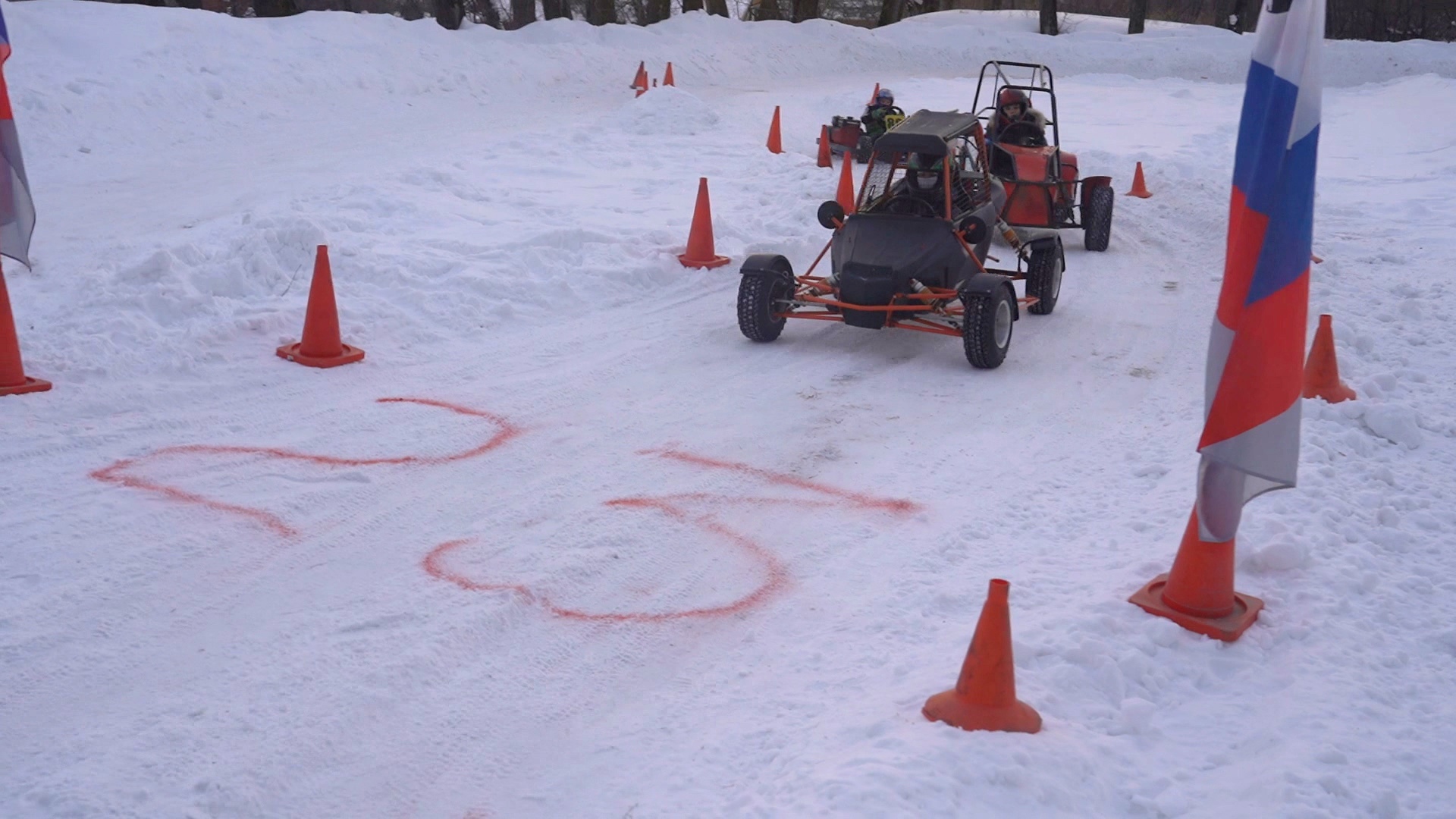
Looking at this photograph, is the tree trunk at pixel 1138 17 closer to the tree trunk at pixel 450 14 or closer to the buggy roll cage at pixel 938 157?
the tree trunk at pixel 450 14

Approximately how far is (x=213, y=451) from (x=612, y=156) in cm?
969

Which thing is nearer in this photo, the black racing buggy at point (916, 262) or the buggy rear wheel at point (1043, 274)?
the black racing buggy at point (916, 262)

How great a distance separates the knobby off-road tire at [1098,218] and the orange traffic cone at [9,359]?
29.4ft

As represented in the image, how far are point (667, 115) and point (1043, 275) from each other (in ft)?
30.5

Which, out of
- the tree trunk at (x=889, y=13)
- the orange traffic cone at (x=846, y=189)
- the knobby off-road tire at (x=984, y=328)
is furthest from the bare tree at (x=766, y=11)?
the knobby off-road tire at (x=984, y=328)

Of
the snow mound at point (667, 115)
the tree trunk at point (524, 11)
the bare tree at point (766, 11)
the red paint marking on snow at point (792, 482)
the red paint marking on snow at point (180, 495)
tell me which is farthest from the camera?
A: the bare tree at point (766, 11)

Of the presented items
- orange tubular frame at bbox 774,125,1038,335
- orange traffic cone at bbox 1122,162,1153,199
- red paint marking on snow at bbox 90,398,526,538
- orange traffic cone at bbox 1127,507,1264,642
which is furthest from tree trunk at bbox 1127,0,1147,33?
orange traffic cone at bbox 1127,507,1264,642

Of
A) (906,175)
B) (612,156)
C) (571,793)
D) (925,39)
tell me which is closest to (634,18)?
(925,39)

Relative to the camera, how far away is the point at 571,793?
3.46 metres

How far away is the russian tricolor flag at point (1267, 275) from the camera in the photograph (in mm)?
3887

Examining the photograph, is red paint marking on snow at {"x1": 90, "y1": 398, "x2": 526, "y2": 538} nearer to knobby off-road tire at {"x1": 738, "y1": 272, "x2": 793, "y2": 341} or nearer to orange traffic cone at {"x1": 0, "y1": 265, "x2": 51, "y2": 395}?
orange traffic cone at {"x1": 0, "y1": 265, "x2": 51, "y2": 395}

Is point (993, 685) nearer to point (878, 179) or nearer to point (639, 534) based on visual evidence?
point (639, 534)

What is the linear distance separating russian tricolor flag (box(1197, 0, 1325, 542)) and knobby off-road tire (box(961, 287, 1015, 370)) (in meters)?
3.40

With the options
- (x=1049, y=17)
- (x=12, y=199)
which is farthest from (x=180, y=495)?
(x=1049, y=17)
